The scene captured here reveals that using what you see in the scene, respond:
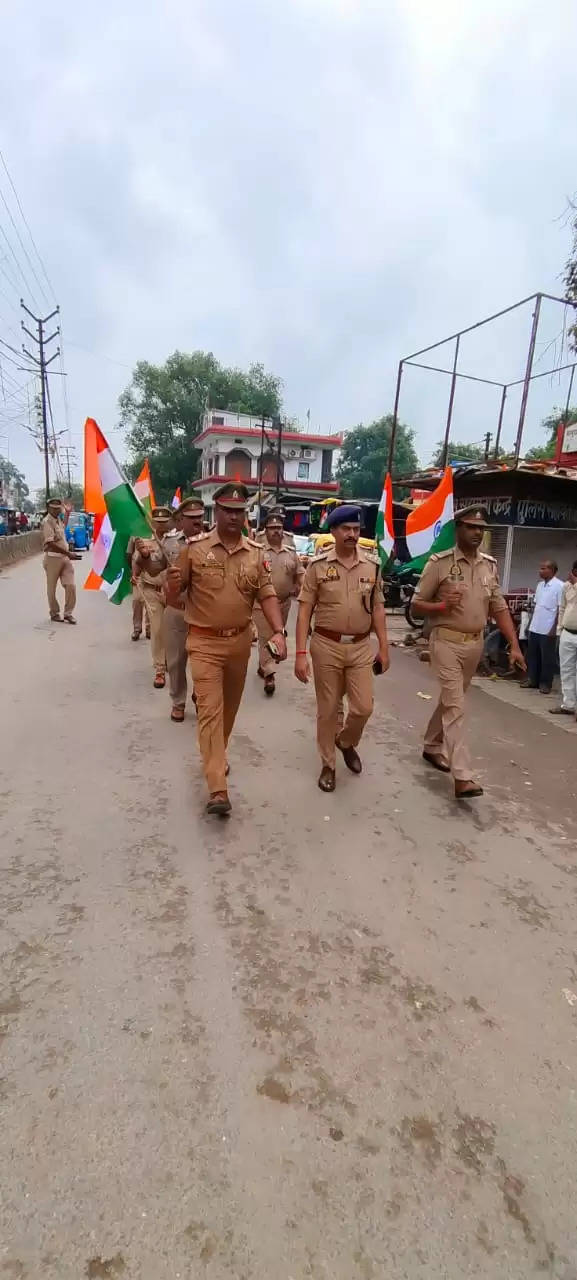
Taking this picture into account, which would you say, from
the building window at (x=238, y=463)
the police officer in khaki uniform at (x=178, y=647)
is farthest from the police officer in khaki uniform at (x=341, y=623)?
the building window at (x=238, y=463)

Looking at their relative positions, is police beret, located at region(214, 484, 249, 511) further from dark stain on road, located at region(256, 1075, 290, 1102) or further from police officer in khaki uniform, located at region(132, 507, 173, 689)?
dark stain on road, located at region(256, 1075, 290, 1102)

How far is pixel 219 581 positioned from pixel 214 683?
1.96 ft

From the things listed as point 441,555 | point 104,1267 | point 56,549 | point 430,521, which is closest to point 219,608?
point 441,555

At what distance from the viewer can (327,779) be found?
4.51 meters

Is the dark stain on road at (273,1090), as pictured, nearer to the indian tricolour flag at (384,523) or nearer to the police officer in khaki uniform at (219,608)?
the police officer in khaki uniform at (219,608)

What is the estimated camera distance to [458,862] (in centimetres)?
365

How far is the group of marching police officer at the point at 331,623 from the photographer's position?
3.96 meters

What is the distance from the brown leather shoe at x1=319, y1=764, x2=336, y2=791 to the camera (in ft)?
14.7

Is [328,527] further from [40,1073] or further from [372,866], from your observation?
[40,1073]

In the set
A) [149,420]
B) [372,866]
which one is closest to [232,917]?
[372,866]

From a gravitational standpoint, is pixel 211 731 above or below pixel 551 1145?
above

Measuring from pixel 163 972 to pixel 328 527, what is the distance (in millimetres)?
2897

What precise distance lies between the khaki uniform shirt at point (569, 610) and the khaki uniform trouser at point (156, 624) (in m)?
4.14

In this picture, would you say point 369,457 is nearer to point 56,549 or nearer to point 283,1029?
point 56,549
